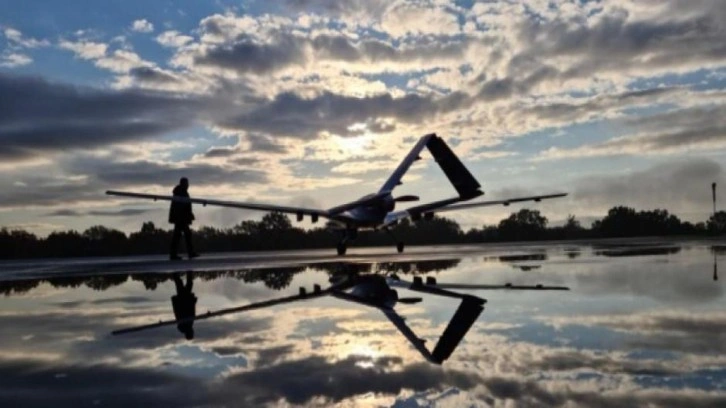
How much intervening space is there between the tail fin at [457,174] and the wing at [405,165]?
37.7 inches

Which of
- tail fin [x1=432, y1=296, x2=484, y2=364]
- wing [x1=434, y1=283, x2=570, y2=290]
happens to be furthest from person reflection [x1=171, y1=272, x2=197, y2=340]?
wing [x1=434, y1=283, x2=570, y2=290]

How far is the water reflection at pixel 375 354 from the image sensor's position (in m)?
3.74

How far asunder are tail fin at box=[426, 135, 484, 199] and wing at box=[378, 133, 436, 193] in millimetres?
958

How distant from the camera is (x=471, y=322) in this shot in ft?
21.6

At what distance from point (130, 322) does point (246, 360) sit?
3166 mm

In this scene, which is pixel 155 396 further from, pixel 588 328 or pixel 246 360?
pixel 588 328

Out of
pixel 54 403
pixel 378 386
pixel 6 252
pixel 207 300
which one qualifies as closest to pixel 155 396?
pixel 54 403

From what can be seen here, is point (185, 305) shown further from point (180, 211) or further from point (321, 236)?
point (321, 236)

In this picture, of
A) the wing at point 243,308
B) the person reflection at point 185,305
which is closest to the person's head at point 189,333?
the person reflection at point 185,305

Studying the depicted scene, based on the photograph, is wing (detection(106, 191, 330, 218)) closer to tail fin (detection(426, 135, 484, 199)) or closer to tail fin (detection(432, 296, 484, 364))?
tail fin (detection(426, 135, 484, 199))

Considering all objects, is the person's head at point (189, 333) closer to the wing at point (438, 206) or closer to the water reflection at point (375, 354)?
the water reflection at point (375, 354)

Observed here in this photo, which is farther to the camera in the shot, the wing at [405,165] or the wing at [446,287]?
the wing at [405,165]

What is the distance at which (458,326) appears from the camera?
632 cm

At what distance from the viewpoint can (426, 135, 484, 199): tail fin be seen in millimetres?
26953
